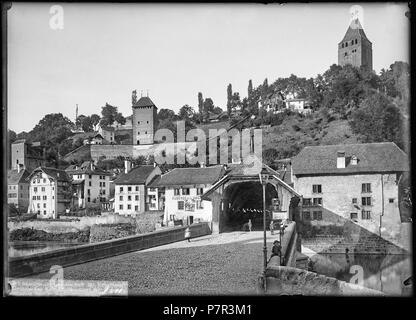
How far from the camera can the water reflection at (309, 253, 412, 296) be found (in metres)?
9.26

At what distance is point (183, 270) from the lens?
33.1 ft

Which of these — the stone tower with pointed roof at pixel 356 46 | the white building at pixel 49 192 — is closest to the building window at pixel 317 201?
the stone tower with pointed roof at pixel 356 46

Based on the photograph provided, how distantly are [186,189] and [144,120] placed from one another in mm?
8443

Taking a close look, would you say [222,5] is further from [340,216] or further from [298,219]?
[298,219]

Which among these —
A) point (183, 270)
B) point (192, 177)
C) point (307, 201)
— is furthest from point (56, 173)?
point (307, 201)

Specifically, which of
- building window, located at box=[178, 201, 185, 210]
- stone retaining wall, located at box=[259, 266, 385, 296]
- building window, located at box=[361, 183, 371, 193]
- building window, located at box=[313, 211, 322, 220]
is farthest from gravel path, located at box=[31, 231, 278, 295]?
building window, located at box=[178, 201, 185, 210]

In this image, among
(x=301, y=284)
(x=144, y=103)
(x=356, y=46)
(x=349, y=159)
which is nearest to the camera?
(x=301, y=284)

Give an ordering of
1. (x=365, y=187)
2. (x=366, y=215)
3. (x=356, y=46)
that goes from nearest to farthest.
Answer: (x=356, y=46) → (x=366, y=215) → (x=365, y=187)

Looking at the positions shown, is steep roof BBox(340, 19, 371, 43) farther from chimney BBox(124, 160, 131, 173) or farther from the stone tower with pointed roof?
chimney BBox(124, 160, 131, 173)

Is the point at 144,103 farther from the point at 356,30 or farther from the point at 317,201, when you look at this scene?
the point at 317,201

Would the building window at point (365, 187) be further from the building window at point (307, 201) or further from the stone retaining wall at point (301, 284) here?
the stone retaining wall at point (301, 284)

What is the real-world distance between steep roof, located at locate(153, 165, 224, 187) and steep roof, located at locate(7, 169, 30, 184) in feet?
32.9

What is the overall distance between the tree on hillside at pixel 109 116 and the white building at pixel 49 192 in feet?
6.60
